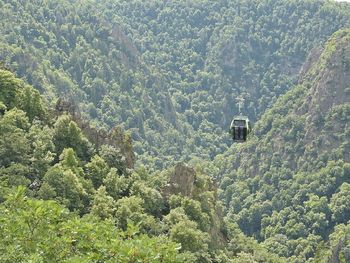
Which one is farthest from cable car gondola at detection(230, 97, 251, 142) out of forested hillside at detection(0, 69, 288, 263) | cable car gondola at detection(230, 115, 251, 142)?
forested hillside at detection(0, 69, 288, 263)

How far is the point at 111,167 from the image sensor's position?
9169cm

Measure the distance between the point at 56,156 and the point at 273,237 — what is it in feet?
358

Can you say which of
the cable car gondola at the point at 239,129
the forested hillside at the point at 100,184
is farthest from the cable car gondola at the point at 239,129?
the forested hillside at the point at 100,184

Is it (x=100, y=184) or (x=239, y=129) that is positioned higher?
(x=100, y=184)

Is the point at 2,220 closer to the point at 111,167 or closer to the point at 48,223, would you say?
the point at 48,223

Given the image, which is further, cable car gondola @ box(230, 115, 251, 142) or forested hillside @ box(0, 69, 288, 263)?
forested hillside @ box(0, 69, 288, 263)

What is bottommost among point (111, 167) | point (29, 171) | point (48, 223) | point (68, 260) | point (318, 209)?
point (68, 260)

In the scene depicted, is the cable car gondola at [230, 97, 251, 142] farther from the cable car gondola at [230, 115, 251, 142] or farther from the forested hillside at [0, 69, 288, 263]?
the forested hillside at [0, 69, 288, 263]

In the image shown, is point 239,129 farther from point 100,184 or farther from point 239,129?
point 100,184

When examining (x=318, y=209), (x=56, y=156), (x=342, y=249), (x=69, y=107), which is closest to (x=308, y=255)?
(x=342, y=249)

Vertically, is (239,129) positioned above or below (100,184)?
below

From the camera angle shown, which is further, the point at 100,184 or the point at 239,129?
the point at 100,184

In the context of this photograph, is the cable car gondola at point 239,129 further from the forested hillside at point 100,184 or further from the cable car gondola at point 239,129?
the forested hillside at point 100,184

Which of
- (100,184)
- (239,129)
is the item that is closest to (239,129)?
(239,129)
